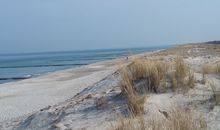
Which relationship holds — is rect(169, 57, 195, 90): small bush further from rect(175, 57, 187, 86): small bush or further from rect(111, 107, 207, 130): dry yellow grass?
rect(111, 107, 207, 130): dry yellow grass

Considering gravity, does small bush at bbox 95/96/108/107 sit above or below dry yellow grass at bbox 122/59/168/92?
below

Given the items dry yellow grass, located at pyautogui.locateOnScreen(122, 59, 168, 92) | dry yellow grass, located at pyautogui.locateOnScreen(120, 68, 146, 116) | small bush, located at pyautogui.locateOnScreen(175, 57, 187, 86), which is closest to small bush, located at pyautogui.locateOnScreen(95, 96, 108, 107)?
dry yellow grass, located at pyautogui.locateOnScreen(120, 68, 146, 116)

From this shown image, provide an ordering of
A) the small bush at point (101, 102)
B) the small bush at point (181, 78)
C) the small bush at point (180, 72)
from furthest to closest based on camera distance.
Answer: the small bush at point (180, 72) → the small bush at point (181, 78) → the small bush at point (101, 102)

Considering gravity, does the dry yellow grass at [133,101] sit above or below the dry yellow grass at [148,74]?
below

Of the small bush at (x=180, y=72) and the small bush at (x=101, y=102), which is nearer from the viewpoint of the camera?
the small bush at (x=101, y=102)

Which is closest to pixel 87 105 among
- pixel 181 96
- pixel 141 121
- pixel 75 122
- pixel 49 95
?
pixel 75 122

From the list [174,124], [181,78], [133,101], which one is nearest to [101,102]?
[133,101]

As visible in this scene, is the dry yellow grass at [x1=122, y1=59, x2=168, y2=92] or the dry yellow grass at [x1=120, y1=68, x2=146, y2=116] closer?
the dry yellow grass at [x1=120, y1=68, x2=146, y2=116]

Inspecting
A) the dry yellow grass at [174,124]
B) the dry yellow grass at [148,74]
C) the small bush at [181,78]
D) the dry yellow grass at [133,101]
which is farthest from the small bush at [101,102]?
the dry yellow grass at [174,124]

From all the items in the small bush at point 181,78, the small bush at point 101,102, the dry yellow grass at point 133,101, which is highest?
the small bush at point 181,78

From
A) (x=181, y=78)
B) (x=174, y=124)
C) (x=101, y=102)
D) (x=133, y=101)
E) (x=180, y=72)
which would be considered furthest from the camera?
(x=180, y=72)

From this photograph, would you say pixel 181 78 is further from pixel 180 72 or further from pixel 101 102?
pixel 101 102

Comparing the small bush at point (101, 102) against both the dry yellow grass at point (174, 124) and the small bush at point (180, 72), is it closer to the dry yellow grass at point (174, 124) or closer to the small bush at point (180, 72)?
the small bush at point (180, 72)

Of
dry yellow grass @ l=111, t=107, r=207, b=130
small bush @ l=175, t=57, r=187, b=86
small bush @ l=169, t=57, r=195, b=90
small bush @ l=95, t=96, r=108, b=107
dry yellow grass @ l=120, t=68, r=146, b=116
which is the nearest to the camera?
dry yellow grass @ l=111, t=107, r=207, b=130
